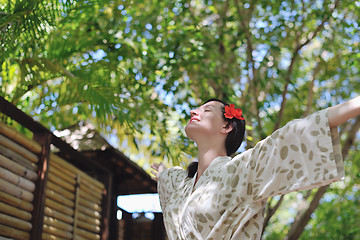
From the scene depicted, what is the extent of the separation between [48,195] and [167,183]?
6.59ft

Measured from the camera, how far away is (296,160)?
205 cm

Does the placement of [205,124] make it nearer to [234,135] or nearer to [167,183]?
[234,135]

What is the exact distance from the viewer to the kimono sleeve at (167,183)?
2812mm

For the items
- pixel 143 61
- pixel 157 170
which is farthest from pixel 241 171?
pixel 143 61

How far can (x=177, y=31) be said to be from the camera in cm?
602

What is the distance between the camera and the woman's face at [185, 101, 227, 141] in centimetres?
266

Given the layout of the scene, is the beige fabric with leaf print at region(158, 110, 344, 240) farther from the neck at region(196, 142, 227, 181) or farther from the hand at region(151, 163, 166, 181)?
the hand at region(151, 163, 166, 181)

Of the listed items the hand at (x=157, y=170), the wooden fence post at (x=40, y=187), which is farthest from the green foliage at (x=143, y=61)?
the hand at (x=157, y=170)

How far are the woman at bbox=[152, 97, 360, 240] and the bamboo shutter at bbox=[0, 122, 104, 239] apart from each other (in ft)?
5.03

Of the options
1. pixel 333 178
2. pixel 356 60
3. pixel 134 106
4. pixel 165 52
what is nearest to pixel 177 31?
pixel 165 52

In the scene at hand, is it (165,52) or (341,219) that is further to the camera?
(341,219)

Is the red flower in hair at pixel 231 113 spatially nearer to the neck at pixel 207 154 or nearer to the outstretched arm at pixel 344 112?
the neck at pixel 207 154

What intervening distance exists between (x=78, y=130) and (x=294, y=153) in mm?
4078

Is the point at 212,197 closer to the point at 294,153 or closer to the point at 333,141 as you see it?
the point at 294,153
